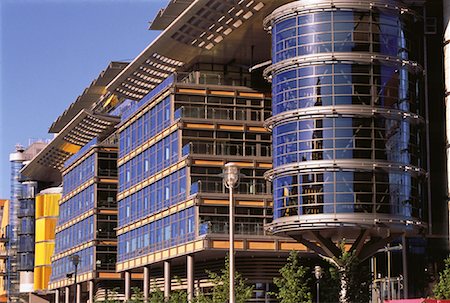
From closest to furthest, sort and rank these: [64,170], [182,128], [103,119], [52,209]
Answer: [182,128], [103,119], [64,170], [52,209]

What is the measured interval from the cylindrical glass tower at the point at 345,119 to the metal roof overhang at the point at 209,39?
466 cm

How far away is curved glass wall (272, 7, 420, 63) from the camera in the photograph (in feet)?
232

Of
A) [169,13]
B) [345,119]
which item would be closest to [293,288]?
[345,119]

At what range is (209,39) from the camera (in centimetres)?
8094

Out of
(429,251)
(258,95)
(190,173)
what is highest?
(258,95)

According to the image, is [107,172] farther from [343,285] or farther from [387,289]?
[343,285]

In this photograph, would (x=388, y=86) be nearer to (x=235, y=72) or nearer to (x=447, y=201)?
(x=447, y=201)

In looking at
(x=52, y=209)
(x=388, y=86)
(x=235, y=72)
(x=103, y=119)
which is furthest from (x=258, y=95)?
(x=52, y=209)

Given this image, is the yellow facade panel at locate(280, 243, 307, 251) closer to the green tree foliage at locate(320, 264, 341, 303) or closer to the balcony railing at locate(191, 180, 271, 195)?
the balcony railing at locate(191, 180, 271, 195)

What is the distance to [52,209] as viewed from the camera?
5349 inches

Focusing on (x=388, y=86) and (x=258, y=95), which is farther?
(x=258, y=95)

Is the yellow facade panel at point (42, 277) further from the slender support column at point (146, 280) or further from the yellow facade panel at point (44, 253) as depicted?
the slender support column at point (146, 280)

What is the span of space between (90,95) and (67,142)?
12.3 metres

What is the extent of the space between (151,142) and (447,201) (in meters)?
25.6
